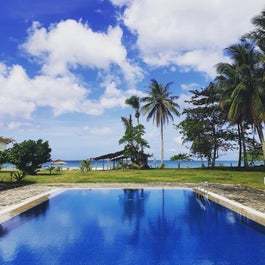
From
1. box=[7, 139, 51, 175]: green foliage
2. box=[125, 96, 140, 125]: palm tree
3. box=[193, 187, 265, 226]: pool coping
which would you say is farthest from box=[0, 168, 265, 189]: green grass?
box=[125, 96, 140, 125]: palm tree

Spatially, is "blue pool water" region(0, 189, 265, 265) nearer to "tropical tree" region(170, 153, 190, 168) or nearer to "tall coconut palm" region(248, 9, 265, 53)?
"tall coconut palm" region(248, 9, 265, 53)

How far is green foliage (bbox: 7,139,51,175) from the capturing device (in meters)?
24.2

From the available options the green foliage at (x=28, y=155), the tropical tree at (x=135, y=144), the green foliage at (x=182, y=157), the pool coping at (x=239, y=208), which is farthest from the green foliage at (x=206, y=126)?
the pool coping at (x=239, y=208)

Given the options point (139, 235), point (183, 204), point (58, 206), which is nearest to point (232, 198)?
point (183, 204)

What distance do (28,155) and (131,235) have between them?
1861cm

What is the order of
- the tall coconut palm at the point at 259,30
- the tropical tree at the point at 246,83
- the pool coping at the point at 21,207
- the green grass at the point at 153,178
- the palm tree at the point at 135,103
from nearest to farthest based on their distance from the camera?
the pool coping at the point at 21,207 → the green grass at the point at 153,178 → the tall coconut palm at the point at 259,30 → the tropical tree at the point at 246,83 → the palm tree at the point at 135,103

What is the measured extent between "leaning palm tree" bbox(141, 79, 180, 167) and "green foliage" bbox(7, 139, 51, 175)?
1386 centimetres

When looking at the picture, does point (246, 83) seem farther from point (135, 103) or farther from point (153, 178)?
point (135, 103)

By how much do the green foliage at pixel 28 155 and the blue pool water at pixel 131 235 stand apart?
12622mm

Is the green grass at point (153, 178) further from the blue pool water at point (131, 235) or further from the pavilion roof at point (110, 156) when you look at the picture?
the pavilion roof at point (110, 156)

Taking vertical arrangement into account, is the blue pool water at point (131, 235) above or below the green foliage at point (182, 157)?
below

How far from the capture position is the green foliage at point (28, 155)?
24156mm

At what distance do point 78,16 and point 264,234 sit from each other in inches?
513

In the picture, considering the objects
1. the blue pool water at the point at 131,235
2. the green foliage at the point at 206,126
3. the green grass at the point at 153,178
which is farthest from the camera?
the green foliage at the point at 206,126
